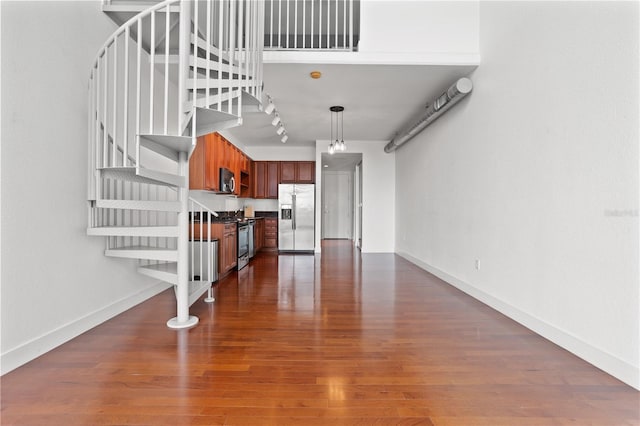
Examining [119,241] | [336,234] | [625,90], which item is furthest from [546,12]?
[336,234]

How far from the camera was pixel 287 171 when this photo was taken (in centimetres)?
744

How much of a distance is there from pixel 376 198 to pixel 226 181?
3575mm

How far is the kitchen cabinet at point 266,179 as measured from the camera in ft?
24.5

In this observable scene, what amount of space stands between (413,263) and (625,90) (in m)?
4.22

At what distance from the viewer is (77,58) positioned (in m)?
2.39

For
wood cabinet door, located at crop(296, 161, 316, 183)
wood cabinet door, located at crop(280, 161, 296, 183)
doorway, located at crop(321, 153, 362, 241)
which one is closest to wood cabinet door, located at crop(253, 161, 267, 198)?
wood cabinet door, located at crop(280, 161, 296, 183)

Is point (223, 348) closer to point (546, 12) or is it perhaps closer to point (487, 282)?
point (487, 282)

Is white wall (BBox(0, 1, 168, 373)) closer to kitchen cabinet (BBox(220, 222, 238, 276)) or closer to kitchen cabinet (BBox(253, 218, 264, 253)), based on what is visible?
kitchen cabinet (BBox(220, 222, 238, 276))

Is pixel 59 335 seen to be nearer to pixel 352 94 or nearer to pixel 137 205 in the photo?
pixel 137 205

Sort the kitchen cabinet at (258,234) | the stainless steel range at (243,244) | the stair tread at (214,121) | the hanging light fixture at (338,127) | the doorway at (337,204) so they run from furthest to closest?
the doorway at (337,204) → the kitchen cabinet at (258,234) → the stainless steel range at (243,244) → the hanging light fixture at (338,127) → the stair tread at (214,121)

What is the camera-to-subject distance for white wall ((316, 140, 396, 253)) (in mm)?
7078

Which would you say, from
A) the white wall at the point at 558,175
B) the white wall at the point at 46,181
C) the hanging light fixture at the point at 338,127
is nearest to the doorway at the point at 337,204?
the hanging light fixture at the point at 338,127

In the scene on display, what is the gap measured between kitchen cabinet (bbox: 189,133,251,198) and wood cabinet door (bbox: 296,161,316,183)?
172 centimetres

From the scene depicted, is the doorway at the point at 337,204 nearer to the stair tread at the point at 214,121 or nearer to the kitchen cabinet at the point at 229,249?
the kitchen cabinet at the point at 229,249
